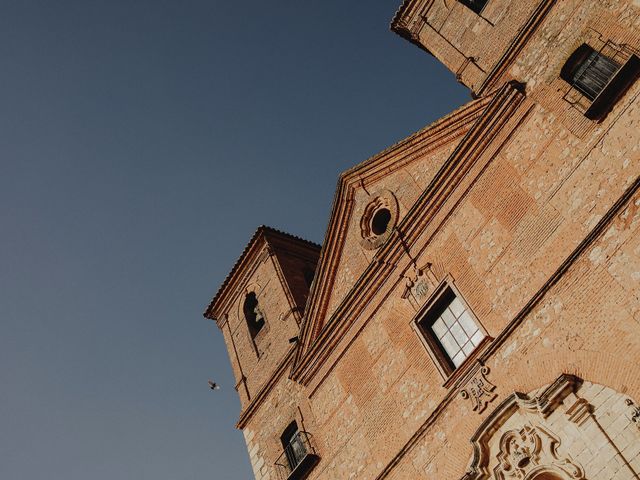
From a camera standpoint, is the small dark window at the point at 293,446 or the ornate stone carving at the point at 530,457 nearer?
the ornate stone carving at the point at 530,457

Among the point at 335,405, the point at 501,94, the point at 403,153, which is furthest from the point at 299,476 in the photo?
the point at 501,94

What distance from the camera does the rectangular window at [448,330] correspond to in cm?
942

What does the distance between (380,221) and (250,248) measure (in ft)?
18.4

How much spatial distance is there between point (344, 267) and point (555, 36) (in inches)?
238

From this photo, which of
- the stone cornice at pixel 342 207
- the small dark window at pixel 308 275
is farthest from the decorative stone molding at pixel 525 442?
the small dark window at pixel 308 275

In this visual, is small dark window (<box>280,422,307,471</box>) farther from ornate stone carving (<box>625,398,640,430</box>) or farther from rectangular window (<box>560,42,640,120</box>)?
rectangular window (<box>560,42,640,120</box>)

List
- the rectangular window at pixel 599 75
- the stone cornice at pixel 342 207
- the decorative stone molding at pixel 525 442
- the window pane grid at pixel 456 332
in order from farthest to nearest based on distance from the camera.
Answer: the stone cornice at pixel 342 207 < the window pane grid at pixel 456 332 < the rectangular window at pixel 599 75 < the decorative stone molding at pixel 525 442

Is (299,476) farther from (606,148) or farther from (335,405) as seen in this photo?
(606,148)

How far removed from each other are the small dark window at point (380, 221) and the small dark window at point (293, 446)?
15.2ft

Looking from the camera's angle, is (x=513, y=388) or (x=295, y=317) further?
(x=295, y=317)

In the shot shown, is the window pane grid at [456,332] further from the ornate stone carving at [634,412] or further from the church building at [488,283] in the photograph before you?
the ornate stone carving at [634,412]

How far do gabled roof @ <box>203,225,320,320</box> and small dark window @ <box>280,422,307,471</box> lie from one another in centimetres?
559

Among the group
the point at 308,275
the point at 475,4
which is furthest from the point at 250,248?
the point at 475,4

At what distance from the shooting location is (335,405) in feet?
37.9
